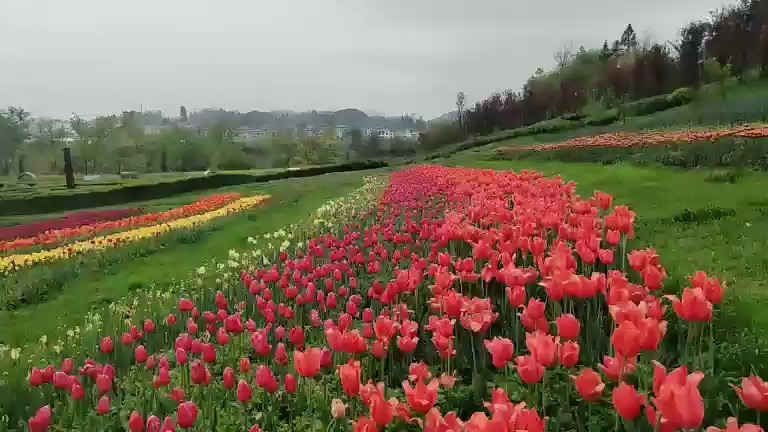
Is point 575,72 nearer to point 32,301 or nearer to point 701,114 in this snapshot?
point 701,114

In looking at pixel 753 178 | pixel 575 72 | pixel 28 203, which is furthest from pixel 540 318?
pixel 575 72

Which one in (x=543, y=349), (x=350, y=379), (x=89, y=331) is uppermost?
(x=543, y=349)

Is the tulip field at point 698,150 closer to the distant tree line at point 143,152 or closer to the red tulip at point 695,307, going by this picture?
the red tulip at point 695,307

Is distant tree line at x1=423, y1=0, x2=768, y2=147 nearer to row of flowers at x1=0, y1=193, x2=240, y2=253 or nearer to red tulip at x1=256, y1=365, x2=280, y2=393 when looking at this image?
row of flowers at x1=0, y1=193, x2=240, y2=253

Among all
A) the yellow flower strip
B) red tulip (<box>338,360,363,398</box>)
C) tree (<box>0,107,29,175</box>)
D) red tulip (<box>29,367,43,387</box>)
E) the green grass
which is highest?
tree (<box>0,107,29,175</box>)

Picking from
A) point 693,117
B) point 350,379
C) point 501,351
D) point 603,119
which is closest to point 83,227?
point 350,379

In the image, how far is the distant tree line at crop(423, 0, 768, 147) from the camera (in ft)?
192

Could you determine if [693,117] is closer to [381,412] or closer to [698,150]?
[698,150]

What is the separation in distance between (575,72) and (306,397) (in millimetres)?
86228

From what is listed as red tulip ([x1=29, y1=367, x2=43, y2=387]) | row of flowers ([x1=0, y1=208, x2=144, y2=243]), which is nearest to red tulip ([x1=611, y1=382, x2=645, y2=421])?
red tulip ([x1=29, y1=367, x2=43, y2=387])

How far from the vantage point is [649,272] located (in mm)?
3857

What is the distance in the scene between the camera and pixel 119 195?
37938 mm

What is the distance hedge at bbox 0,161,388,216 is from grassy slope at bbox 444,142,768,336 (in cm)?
2950

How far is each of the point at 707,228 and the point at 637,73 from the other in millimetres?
63755
